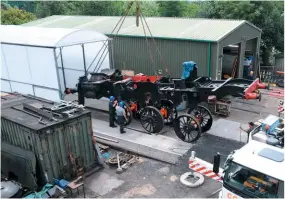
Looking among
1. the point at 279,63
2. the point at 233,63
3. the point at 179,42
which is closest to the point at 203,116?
the point at 179,42

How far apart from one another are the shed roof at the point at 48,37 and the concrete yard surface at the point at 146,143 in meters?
4.40

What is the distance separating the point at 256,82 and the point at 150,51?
7813mm

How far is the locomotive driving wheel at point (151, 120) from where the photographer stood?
11594 mm

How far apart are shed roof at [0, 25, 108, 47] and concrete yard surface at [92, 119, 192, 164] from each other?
440 cm

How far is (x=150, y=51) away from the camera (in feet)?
53.8

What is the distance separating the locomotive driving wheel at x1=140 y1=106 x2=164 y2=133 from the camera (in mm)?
11594

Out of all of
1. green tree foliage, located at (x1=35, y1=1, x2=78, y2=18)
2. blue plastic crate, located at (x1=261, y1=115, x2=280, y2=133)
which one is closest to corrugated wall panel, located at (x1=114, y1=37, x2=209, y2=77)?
blue plastic crate, located at (x1=261, y1=115, x2=280, y2=133)

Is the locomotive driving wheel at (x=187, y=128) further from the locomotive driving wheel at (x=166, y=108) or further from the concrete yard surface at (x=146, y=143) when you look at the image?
the locomotive driving wheel at (x=166, y=108)

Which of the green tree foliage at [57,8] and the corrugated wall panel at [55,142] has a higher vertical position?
the green tree foliage at [57,8]

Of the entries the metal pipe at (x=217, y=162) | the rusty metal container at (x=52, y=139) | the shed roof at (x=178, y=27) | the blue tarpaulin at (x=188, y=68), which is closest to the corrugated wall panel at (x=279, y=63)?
the shed roof at (x=178, y=27)

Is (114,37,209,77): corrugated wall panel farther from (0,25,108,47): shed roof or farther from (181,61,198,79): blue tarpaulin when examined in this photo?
(181,61,198,79): blue tarpaulin

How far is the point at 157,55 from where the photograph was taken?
16.4 meters

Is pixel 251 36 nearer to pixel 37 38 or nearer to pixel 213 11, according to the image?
pixel 213 11

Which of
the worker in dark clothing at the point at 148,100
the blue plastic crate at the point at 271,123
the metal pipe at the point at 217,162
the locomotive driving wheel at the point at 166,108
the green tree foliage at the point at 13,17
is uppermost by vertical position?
the green tree foliage at the point at 13,17
